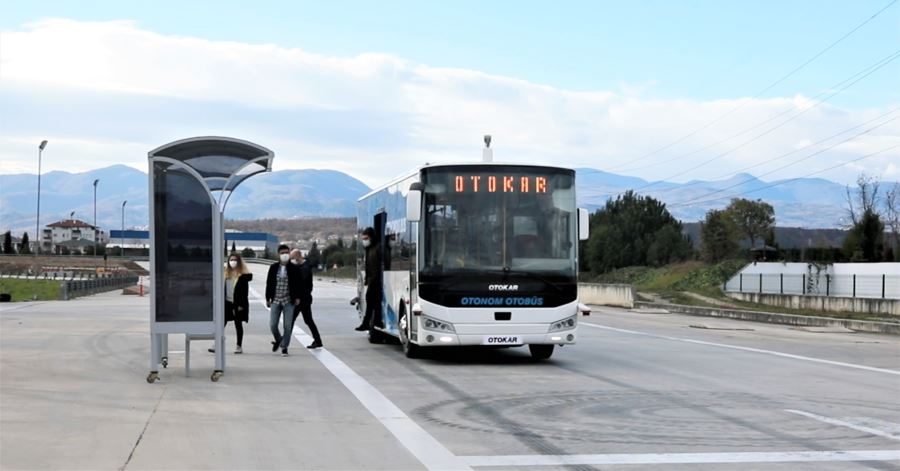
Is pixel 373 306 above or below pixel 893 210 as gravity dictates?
below

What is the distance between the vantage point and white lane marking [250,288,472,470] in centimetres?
960

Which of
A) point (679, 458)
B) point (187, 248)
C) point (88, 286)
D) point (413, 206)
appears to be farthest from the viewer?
point (88, 286)

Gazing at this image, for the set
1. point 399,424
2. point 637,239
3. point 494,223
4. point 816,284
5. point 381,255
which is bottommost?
point 399,424

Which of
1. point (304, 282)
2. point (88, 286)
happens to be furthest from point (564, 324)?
point (88, 286)

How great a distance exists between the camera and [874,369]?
19.1 meters

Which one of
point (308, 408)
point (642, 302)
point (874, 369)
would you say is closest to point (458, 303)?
point (308, 408)

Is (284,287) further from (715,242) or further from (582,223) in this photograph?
(715,242)

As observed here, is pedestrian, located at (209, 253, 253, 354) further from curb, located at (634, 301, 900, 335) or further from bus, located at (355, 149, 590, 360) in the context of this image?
curb, located at (634, 301, 900, 335)

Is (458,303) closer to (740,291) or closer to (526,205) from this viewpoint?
(526,205)

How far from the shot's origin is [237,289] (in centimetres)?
1964

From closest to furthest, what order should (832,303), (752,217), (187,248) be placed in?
(187,248), (832,303), (752,217)

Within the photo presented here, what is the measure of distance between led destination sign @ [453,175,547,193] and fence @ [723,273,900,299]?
26.5 metres

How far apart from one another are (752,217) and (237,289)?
81183 mm

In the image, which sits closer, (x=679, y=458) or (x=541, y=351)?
(x=679, y=458)
